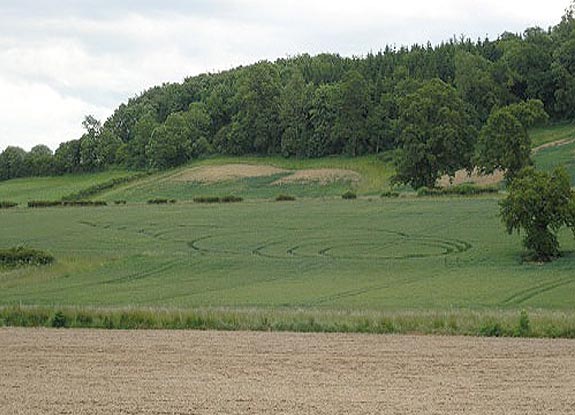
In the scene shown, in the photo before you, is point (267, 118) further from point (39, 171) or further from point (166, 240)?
point (166, 240)

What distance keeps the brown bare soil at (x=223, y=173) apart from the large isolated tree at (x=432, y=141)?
28.5 m

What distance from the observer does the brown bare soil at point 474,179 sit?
95.5 meters

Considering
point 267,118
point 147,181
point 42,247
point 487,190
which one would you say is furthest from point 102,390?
point 267,118

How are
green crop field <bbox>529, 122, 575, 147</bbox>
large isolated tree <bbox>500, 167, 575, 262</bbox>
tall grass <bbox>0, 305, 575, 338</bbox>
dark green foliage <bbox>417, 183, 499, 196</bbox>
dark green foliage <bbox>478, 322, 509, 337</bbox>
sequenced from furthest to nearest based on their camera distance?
1. green crop field <bbox>529, 122, 575, 147</bbox>
2. dark green foliage <bbox>417, 183, 499, 196</bbox>
3. large isolated tree <bbox>500, 167, 575, 262</bbox>
4. tall grass <bbox>0, 305, 575, 338</bbox>
5. dark green foliage <bbox>478, 322, 509, 337</bbox>

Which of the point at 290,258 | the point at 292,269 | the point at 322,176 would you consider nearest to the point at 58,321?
the point at 292,269

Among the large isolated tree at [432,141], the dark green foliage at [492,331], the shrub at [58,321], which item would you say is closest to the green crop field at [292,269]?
the dark green foliage at [492,331]

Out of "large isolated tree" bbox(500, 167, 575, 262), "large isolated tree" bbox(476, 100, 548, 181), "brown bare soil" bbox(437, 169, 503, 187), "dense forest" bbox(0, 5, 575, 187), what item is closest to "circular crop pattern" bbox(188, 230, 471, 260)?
"large isolated tree" bbox(500, 167, 575, 262)

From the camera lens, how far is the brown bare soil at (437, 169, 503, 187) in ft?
313

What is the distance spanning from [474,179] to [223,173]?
3863cm

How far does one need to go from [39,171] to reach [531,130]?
8762 centimetres

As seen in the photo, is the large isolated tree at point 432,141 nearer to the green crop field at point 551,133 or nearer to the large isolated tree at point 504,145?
the large isolated tree at point 504,145

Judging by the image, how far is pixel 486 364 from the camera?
2108 cm

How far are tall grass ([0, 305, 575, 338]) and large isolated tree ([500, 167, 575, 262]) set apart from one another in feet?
77.2

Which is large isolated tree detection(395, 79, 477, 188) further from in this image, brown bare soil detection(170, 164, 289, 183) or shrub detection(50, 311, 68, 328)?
shrub detection(50, 311, 68, 328)
